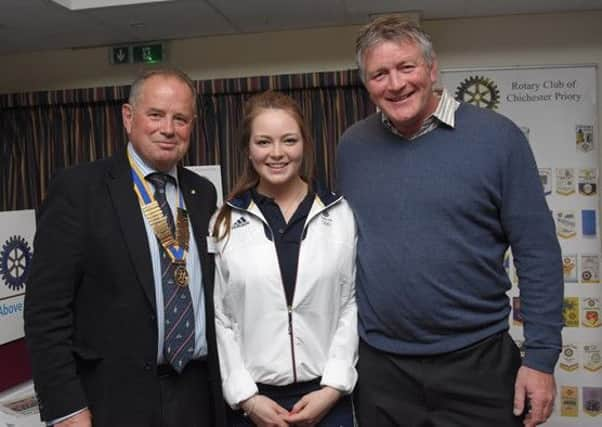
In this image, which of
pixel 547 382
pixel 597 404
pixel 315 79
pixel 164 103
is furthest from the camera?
pixel 315 79

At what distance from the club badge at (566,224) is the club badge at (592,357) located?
2.41 ft

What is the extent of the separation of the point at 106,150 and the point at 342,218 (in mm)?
2970

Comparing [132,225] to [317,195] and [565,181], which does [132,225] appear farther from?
[565,181]

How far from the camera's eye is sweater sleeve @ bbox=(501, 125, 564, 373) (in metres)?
1.47

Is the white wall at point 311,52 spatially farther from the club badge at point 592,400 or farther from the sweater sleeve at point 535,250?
the sweater sleeve at point 535,250

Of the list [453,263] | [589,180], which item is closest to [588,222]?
[589,180]

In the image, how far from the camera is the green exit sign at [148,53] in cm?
392

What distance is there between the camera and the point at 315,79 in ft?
12.3

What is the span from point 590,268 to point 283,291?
2799 mm

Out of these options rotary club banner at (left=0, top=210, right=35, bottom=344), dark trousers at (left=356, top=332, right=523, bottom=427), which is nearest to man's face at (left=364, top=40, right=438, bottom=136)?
dark trousers at (left=356, top=332, right=523, bottom=427)

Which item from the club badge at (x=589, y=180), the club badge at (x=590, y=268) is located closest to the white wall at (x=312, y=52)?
the club badge at (x=589, y=180)

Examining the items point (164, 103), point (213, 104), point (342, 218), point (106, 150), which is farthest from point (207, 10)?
point (342, 218)

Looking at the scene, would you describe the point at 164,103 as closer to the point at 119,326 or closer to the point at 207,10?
the point at 119,326

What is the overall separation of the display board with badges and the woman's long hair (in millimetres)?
2285
